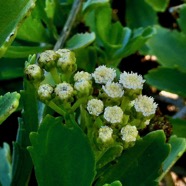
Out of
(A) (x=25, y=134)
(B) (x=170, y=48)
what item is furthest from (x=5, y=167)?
(B) (x=170, y=48)

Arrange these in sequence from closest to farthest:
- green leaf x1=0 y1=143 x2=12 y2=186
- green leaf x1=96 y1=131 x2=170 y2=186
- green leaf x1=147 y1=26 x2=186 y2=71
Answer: green leaf x1=96 y1=131 x2=170 y2=186 → green leaf x1=0 y1=143 x2=12 y2=186 → green leaf x1=147 y1=26 x2=186 y2=71

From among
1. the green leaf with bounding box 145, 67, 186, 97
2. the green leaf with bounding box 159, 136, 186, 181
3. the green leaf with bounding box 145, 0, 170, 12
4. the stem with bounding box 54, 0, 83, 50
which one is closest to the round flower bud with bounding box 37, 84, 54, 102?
the green leaf with bounding box 159, 136, 186, 181

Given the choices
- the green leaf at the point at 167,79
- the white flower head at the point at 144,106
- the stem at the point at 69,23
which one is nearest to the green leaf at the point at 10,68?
the stem at the point at 69,23

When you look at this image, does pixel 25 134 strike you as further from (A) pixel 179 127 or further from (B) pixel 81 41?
(A) pixel 179 127

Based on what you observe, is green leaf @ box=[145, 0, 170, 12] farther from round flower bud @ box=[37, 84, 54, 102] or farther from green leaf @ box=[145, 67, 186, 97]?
round flower bud @ box=[37, 84, 54, 102]

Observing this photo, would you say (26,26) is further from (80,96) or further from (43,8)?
(80,96)

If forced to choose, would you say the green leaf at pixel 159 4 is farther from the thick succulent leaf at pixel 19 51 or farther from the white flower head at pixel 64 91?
the white flower head at pixel 64 91
